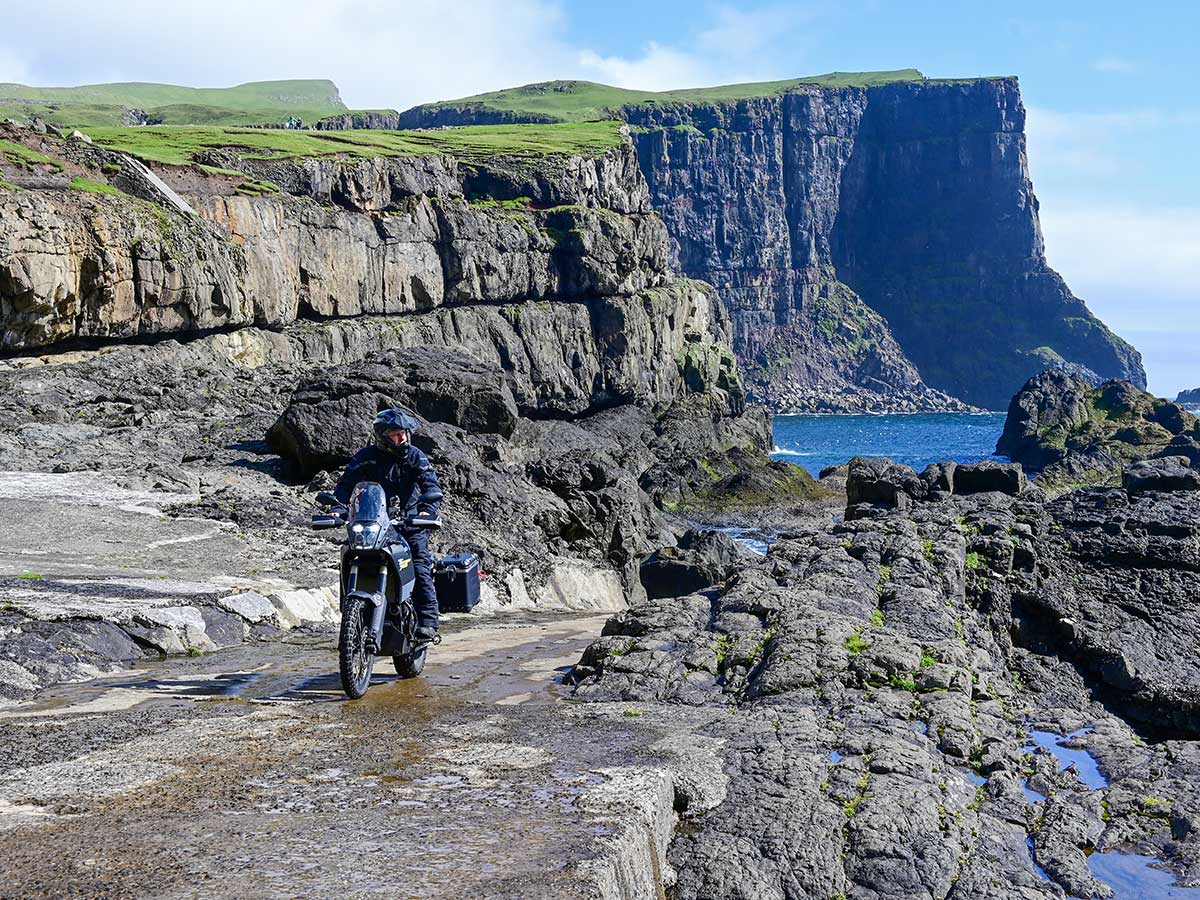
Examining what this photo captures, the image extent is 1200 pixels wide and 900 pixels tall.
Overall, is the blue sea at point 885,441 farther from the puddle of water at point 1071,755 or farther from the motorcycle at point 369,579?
the motorcycle at point 369,579

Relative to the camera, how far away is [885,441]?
5861 inches

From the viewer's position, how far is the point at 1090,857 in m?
7.41

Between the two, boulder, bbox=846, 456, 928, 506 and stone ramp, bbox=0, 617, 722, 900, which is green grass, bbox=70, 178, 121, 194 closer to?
boulder, bbox=846, 456, 928, 506

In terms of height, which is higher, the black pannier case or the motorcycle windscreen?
the motorcycle windscreen

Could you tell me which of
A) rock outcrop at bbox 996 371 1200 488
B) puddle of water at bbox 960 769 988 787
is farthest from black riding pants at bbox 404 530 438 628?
rock outcrop at bbox 996 371 1200 488

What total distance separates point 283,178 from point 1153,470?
202 ft

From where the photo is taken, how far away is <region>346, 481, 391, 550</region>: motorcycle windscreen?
30.5 ft

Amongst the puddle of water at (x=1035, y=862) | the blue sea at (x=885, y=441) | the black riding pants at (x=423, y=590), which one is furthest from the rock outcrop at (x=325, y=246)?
the puddle of water at (x=1035, y=862)

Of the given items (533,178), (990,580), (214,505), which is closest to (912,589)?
(990,580)

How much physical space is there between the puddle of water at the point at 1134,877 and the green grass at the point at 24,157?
47.5 metres

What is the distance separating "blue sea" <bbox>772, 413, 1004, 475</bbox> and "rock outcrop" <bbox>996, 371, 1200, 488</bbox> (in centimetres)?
727

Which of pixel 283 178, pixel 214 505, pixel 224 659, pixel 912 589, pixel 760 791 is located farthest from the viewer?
pixel 283 178

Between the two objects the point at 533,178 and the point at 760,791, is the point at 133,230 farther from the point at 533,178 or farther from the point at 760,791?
the point at 533,178

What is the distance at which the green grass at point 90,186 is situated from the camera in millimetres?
47062
